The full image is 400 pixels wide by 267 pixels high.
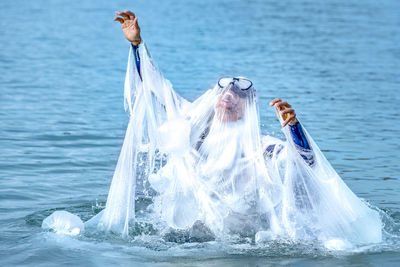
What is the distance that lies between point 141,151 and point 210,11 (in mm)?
33092

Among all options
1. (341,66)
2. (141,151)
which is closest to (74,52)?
(341,66)

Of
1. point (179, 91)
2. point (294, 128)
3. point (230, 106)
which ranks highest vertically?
point (179, 91)

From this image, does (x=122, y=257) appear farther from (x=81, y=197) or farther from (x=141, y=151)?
(x=81, y=197)

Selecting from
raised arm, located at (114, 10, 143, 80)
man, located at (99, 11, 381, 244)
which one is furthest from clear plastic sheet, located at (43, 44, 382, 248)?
raised arm, located at (114, 10, 143, 80)

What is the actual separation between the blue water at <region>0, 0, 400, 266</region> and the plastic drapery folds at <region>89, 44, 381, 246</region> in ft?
0.76

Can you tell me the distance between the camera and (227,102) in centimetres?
743

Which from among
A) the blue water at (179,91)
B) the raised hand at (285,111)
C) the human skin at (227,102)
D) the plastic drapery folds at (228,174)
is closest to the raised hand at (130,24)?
the human skin at (227,102)

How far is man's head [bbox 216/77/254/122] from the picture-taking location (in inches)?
293

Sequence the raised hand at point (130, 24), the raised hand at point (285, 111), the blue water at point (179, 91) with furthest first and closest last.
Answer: the blue water at point (179, 91), the raised hand at point (130, 24), the raised hand at point (285, 111)

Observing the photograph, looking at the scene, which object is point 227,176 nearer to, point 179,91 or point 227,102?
point 227,102

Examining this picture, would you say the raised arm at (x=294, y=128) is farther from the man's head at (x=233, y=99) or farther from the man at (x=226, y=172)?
the man's head at (x=233, y=99)

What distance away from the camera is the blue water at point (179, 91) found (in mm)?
7379

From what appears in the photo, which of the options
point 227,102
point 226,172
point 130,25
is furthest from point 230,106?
point 130,25

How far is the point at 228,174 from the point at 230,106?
2.13ft
